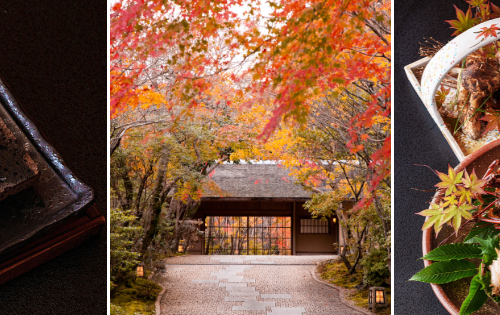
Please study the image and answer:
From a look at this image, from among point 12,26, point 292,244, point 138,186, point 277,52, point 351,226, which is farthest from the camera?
point 292,244

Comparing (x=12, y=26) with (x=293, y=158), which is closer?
(x=12, y=26)

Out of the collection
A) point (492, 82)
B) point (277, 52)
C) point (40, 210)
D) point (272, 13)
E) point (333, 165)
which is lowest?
point (40, 210)

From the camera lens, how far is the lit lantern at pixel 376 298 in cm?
188

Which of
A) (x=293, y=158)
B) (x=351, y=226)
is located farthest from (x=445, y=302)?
(x=293, y=158)

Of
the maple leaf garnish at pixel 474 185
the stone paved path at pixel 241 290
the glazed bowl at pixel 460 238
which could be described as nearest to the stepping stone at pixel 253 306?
the stone paved path at pixel 241 290

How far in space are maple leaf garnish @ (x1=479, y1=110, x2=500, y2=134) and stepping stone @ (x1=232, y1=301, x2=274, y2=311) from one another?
56.0 inches

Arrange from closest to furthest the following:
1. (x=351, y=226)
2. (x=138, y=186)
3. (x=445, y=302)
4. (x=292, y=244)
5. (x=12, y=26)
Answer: (x=445, y=302)
(x=12, y=26)
(x=138, y=186)
(x=351, y=226)
(x=292, y=244)

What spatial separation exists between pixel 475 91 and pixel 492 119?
0.47 feet

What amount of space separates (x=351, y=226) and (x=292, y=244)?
0.77 m

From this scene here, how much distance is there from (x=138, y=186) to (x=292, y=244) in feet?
4.99

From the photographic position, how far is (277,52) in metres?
1.81

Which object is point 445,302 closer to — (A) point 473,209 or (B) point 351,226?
(A) point 473,209

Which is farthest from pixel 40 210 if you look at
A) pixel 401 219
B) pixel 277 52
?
pixel 401 219

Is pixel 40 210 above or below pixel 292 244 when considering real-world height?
above
